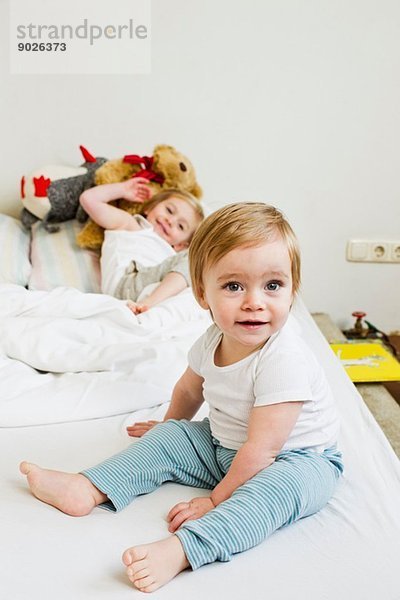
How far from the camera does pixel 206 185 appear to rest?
96.0 inches

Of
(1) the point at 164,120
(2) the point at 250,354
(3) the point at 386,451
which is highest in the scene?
(1) the point at 164,120

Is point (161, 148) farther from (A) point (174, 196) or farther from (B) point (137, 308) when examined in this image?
(B) point (137, 308)

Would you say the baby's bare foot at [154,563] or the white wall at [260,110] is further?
the white wall at [260,110]

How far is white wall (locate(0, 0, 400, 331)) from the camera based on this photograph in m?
2.29

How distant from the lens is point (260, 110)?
237 centimetres

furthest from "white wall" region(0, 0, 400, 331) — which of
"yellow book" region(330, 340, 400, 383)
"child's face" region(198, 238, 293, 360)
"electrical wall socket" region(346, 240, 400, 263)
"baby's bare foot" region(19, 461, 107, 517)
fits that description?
"baby's bare foot" region(19, 461, 107, 517)

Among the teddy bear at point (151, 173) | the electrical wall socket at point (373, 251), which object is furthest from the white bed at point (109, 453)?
the electrical wall socket at point (373, 251)

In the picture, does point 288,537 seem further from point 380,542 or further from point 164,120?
point 164,120

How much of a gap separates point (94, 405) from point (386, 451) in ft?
1.73

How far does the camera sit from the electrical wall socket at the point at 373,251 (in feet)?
8.19

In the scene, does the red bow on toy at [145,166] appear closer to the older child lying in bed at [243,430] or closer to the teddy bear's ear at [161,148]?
the teddy bear's ear at [161,148]

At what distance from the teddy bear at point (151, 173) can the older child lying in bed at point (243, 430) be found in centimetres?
104

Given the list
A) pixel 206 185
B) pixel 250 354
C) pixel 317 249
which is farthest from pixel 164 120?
pixel 250 354

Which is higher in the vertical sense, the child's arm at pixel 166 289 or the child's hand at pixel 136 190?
the child's hand at pixel 136 190
